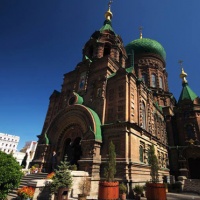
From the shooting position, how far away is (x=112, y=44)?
24656 mm

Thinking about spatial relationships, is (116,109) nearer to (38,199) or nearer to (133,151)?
(133,151)

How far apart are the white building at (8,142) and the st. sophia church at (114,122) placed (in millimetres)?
68050

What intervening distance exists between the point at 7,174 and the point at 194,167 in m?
23.7

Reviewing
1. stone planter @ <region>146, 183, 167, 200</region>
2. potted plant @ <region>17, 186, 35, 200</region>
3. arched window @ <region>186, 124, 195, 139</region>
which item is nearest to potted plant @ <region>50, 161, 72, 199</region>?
potted plant @ <region>17, 186, 35, 200</region>

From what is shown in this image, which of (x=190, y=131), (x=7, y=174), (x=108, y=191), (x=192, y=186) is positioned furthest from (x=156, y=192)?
(x=190, y=131)

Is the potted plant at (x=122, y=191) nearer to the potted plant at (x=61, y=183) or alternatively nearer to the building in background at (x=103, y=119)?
the building in background at (x=103, y=119)

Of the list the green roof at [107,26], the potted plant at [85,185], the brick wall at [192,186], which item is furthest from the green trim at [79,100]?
the brick wall at [192,186]

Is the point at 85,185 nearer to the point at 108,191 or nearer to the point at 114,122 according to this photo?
the point at 108,191

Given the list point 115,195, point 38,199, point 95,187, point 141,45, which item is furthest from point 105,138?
point 141,45

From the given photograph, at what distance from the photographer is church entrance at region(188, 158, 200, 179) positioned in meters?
22.5

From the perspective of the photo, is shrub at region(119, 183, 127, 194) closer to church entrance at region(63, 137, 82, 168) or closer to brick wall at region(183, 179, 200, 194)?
church entrance at region(63, 137, 82, 168)

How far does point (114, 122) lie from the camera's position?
15.9 m

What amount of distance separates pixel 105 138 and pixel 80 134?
3220 millimetres

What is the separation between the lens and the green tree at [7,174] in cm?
907
